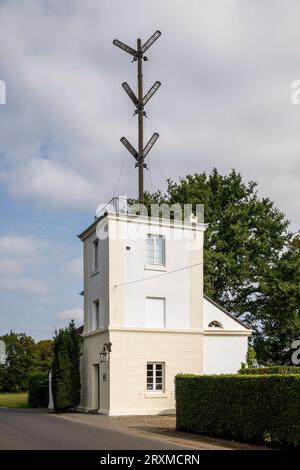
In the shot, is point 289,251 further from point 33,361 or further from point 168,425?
point 33,361

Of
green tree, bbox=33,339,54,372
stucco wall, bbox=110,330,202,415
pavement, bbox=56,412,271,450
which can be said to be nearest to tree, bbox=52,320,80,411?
pavement, bbox=56,412,271,450

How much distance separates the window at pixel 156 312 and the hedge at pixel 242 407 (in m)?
8.76

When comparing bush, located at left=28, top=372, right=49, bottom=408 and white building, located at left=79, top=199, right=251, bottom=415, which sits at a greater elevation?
white building, located at left=79, top=199, right=251, bottom=415

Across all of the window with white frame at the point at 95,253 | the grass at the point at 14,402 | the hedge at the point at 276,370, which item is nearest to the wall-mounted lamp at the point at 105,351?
the window with white frame at the point at 95,253

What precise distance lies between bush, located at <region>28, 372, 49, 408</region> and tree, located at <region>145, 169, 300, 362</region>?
11.9m

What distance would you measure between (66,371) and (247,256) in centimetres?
1697

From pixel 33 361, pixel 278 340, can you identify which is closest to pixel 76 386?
pixel 278 340

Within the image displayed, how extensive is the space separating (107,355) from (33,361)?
56.5 metres

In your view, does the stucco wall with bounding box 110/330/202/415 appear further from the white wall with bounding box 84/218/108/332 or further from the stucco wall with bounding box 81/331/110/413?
the white wall with bounding box 84/218/108/332

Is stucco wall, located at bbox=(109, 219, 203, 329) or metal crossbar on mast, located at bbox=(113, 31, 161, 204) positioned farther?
metal crossbar on mast, located at bbox=(113, 31, 161, 204)

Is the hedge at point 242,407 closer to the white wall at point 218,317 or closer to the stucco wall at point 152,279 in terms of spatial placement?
the stucco wall at point 152,279

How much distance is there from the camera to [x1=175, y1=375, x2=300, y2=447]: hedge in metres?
15.1

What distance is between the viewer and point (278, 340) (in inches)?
1649

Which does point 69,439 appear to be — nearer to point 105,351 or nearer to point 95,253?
point 105,351
